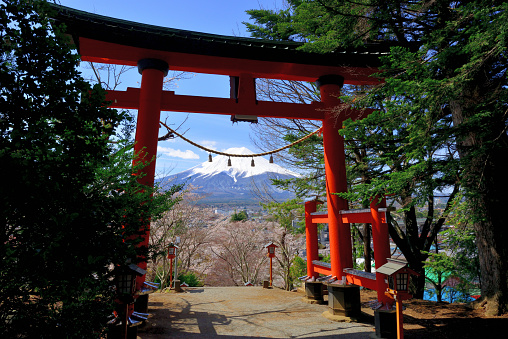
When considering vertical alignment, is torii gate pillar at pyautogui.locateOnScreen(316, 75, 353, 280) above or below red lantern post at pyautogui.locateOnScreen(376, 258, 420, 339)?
above

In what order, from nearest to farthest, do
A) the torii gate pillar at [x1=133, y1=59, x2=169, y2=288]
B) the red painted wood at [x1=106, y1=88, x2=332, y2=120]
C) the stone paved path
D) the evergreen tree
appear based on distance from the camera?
the evergreen tree < the stone paved path < the torii gate pillar at [x1=133, y1=59, x2=169, y2=288] < the red painted wood at [x1=106, y1=88, x2=332, y2=120]

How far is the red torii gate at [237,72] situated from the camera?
4.92m

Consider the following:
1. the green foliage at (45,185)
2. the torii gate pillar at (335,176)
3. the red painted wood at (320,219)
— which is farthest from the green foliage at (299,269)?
the green foliage at (45,185)

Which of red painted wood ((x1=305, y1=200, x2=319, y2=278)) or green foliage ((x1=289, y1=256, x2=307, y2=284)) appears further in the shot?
green foliage ((x1=289, y1=256, x2=307, y2=284))

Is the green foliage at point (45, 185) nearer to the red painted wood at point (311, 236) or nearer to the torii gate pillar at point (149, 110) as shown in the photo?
the torii gate pillar at point (149, 110)

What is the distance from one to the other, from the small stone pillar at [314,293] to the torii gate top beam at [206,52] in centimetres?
494

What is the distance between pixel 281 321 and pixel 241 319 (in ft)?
2.55

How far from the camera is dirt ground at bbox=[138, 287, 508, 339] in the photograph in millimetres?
4316

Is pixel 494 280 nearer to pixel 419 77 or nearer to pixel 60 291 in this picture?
pixel 419 77

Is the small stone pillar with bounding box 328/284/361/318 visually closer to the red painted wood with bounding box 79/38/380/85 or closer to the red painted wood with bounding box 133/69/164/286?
the red painted wood with bounding box 133/69/164/286

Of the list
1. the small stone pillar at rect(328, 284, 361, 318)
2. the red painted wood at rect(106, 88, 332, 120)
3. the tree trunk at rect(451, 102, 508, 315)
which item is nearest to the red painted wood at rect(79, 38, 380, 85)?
the red painted wood at rect(106, 88, 332, 120)

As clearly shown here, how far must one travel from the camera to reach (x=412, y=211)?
8852mm

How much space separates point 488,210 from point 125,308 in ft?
18.5

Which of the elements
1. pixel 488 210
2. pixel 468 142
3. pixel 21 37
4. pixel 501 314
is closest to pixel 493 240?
pixel 488 210
